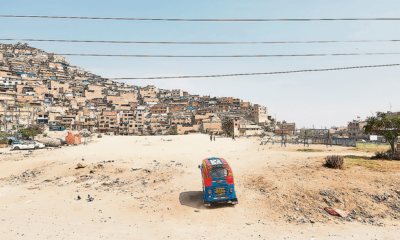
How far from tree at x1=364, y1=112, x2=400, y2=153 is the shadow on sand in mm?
22915

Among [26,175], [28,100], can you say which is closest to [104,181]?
[26,175]

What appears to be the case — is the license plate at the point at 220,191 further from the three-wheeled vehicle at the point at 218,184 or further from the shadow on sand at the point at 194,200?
the shadow on sand at the point at 194,200

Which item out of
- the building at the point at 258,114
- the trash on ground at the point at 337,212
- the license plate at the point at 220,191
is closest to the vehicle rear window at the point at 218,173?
the license plate at the point at 220,191

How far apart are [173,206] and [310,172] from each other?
11.9 metres

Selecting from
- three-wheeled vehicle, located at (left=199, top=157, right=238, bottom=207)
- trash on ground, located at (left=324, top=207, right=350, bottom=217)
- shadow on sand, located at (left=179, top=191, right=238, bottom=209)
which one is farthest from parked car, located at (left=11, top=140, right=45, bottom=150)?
trash on ground, located at (left=324, top=207, right=350, bottom=217)

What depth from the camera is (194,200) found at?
1409 cm

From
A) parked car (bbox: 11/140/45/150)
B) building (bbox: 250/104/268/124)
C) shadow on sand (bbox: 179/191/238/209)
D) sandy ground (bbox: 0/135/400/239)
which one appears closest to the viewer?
sandy ground (bbox: 0/135/400/239)

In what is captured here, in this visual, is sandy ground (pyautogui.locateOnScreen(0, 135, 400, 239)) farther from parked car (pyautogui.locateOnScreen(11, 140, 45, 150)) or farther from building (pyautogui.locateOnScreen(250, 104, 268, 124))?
building (pyautogui.locateOnScreen(250, 104, 268, 124))

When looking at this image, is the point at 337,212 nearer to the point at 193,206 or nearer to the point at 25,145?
the point at 193,206

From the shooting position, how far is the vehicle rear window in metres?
12.7

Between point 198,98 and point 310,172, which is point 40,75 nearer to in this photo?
point 198,98

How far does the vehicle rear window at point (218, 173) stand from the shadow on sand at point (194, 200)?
2065 mm

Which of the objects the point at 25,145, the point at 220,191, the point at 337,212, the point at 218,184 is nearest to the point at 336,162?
the point at 337,212

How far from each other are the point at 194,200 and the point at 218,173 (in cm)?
303
